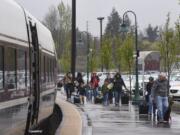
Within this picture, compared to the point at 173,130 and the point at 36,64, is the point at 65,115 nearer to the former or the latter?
the point at 173,130

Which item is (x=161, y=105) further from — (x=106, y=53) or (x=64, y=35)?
(x=64, y=35)

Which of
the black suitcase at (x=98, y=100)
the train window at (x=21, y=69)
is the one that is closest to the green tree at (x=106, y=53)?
the black suitcase at (x=98, y=100)

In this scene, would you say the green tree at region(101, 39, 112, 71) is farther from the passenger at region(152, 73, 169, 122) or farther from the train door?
the train door

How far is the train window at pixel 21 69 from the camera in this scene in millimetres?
11288

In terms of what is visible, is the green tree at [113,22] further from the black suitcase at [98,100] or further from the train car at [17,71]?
the train car at [17,71]

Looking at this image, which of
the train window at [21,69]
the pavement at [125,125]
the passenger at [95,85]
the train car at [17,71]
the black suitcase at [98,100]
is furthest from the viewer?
the passenger at [95,85]

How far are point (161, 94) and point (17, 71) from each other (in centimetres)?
1126

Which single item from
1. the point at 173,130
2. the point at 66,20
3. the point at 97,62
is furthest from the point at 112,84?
the point at 66,20

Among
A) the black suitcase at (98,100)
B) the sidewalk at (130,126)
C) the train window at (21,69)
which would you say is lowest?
the sidewalk at (130,126)

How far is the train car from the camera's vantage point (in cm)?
990

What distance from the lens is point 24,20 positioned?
1260 centimetres

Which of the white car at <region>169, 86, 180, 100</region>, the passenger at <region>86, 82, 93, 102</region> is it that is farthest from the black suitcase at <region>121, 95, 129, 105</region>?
the passenger at <region>86, 82, 93, 102</region>

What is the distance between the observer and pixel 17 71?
11.1m

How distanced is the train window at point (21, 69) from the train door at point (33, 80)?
95cm
